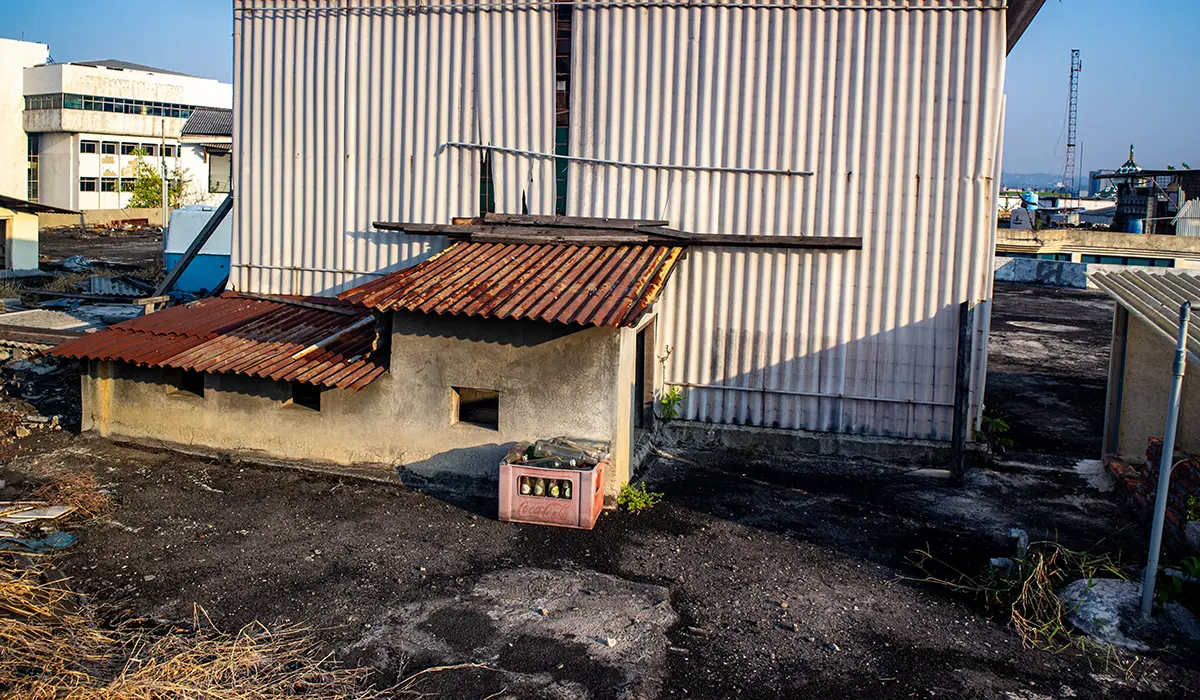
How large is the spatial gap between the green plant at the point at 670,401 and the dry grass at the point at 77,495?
266 inches

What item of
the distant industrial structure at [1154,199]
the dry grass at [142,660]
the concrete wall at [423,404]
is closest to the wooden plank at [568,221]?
the concrete wall at [423,404]

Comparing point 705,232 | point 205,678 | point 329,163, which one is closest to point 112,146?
point 329,163

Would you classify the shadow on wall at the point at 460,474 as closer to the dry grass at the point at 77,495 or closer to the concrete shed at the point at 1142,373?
the dry grass at the point at 77,495

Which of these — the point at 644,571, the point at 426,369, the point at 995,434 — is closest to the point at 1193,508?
the point at 995,434

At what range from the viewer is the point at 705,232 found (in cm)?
1299

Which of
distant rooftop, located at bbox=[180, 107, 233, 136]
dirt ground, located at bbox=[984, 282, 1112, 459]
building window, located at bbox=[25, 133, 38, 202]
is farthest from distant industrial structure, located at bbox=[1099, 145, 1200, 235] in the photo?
building window, located at bbox=[25, 133, 38, 202]

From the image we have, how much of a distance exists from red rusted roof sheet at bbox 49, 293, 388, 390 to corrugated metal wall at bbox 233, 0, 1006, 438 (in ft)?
4.82

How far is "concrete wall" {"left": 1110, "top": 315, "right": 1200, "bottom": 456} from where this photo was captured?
11484 mm

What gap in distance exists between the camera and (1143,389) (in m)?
11.6

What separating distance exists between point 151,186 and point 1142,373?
54.7 metres

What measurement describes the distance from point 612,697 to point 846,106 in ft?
28.0

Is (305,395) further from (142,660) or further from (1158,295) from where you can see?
(1158,295)

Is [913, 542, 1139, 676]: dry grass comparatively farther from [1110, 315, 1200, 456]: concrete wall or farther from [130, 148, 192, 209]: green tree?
[130, 148, 192, 209]: green tree

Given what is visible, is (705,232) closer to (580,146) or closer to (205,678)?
(580,146)
